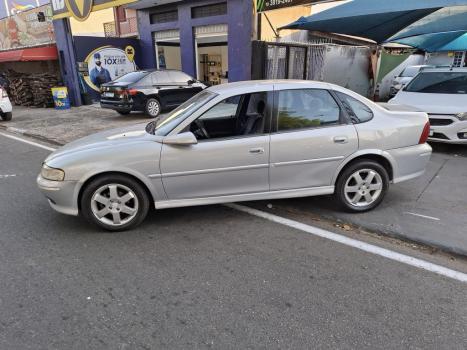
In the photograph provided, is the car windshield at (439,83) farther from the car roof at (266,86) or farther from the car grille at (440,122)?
the car roof at (266,86)

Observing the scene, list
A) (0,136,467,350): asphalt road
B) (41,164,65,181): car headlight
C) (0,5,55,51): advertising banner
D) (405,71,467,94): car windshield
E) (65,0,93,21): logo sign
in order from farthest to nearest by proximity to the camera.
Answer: (0,5,55,51): advertising banner < (65,0,93,21): logo sign < (405,71,467,94): car windshield < (41,164,65,181): car headlight < (0,136,467,350): asphalt road

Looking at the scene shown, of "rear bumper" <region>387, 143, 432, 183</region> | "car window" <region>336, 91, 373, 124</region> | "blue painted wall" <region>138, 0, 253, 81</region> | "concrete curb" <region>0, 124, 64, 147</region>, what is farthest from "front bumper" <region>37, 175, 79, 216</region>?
"blue painted wall" <region>138, 0, 253, 81</region>

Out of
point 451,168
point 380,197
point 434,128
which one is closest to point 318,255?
A: point 380,197

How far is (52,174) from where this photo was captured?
3.74m

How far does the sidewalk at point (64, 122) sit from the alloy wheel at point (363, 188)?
22.6ft

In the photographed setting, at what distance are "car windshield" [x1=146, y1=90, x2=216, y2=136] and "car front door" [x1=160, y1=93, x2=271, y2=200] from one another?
0.14m

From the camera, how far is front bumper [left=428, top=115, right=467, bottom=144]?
21.6 feet

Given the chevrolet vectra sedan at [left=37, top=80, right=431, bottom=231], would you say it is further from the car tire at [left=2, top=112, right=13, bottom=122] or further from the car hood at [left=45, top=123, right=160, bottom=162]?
the car tire at [left=2, top=112, right=13, bottom=122]

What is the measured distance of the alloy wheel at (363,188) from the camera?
13.8ft

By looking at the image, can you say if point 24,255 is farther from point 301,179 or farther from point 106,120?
point 106,120

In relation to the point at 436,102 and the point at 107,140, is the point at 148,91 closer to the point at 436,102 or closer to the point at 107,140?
the point at 107,140

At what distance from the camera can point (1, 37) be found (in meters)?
24.9

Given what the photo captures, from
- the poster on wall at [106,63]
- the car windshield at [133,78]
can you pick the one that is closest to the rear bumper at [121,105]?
the car windshield at [133,78]

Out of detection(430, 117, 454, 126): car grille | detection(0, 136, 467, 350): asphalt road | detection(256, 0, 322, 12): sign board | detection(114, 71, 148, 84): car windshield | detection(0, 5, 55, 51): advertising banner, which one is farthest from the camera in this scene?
detection(0, 5, 55, 51): advertising banner
